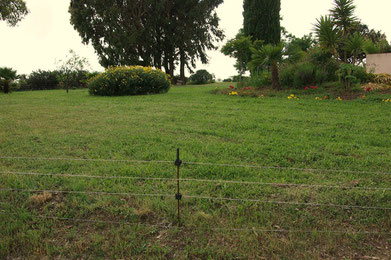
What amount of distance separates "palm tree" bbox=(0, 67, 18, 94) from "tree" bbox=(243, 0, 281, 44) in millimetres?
13745

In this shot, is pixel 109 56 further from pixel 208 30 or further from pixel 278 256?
pixel 278 256

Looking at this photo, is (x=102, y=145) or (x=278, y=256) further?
(x=102, y=145)

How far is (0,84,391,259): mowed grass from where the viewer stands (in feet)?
8.51

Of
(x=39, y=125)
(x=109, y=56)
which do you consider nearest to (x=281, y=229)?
(x=39, y=125)

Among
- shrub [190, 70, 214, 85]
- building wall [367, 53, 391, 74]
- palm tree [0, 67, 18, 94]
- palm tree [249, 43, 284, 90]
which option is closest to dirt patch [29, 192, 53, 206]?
palm tree [249, 43, 284, 90]

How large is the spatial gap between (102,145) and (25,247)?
8.04ft

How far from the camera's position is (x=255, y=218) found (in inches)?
115

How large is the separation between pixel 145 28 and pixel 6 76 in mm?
10579

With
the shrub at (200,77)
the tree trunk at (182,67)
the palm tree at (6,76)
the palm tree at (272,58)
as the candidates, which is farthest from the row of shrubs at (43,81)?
the palm tree at (272,58)

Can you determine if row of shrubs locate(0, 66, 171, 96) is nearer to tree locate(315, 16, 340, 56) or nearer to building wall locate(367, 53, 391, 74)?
tree locate(315, 16, 340, 56)

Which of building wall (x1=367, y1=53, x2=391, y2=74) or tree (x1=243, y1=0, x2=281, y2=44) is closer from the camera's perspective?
building wall (x1=367, y1=53, x2=391, y2=74)

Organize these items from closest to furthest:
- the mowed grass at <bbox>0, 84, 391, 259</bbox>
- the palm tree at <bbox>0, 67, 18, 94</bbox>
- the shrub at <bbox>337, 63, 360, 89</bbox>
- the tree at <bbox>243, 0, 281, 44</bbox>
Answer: the mowed grass at <bbox>0, 84, 391, 259</bbox>
the shrub at <bbox>337, 63, 360, 89</bbox>
the palm tree at <bbox>0, 67, 18, 94</bbox>
the tree at <bbox>243, 0, 281, 44</bbox>

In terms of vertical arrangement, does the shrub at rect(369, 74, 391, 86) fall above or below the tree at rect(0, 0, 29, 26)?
below

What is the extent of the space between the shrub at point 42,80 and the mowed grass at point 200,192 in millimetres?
17806
